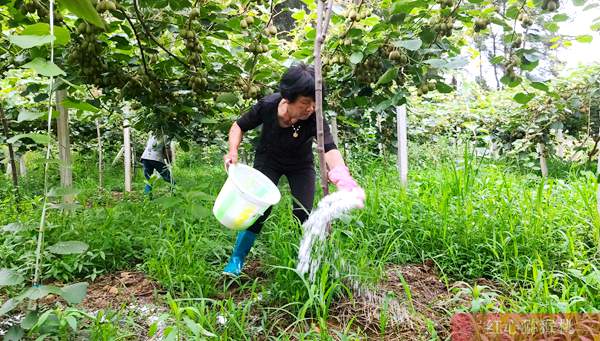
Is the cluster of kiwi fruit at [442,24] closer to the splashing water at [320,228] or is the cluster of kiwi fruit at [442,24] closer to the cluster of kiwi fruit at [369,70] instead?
the cluster of kiwi fruit at [369,70]

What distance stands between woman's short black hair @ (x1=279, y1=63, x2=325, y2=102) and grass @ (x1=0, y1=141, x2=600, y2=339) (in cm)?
57

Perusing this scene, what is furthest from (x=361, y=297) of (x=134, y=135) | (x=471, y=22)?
(x=134, y=135)

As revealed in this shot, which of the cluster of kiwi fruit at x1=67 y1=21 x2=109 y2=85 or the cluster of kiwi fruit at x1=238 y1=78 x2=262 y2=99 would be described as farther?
the cluster of kiwi fruit at x1=238 y1=78 x2=262 y2=99

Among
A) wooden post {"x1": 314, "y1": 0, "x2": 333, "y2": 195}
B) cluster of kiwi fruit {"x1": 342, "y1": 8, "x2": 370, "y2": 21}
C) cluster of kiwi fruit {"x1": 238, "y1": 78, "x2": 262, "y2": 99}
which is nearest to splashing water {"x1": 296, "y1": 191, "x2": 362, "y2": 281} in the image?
wooden post {"x1": 314, "y1": 0, "x2": 333, "y2": 195}

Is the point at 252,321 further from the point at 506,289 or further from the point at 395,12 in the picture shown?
the point at 395,12

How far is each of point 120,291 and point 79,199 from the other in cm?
137

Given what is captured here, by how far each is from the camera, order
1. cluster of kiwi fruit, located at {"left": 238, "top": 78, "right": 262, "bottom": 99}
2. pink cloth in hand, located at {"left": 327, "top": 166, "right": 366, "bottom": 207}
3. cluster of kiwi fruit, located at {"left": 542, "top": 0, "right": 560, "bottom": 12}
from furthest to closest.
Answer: cluster of kiwi fruit, located at {"left": 238, "top": 78, "right": 262, "bottom": 99}, pink cloth in hand, located at {"left": 327, "top": 166, "right": 366, "bottom": 207}, cluster of kiwi fruit, located at {"left": 542, "top": 0, "right": 560, "bottom": 12}

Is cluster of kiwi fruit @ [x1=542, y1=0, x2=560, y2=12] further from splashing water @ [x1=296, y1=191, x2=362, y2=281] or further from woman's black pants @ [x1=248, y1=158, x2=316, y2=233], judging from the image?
woman's black pants @ [x1=248, y1=158, x2=316, y2=233]

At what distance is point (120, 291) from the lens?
213 centimetres

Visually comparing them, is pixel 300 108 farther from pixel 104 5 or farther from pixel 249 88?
pixel 104 5

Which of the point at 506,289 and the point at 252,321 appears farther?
the point at 506,289

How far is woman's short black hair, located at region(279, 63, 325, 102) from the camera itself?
77.6 inches

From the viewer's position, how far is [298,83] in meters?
1.97

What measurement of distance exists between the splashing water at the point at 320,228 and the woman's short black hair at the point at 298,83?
455 mm
